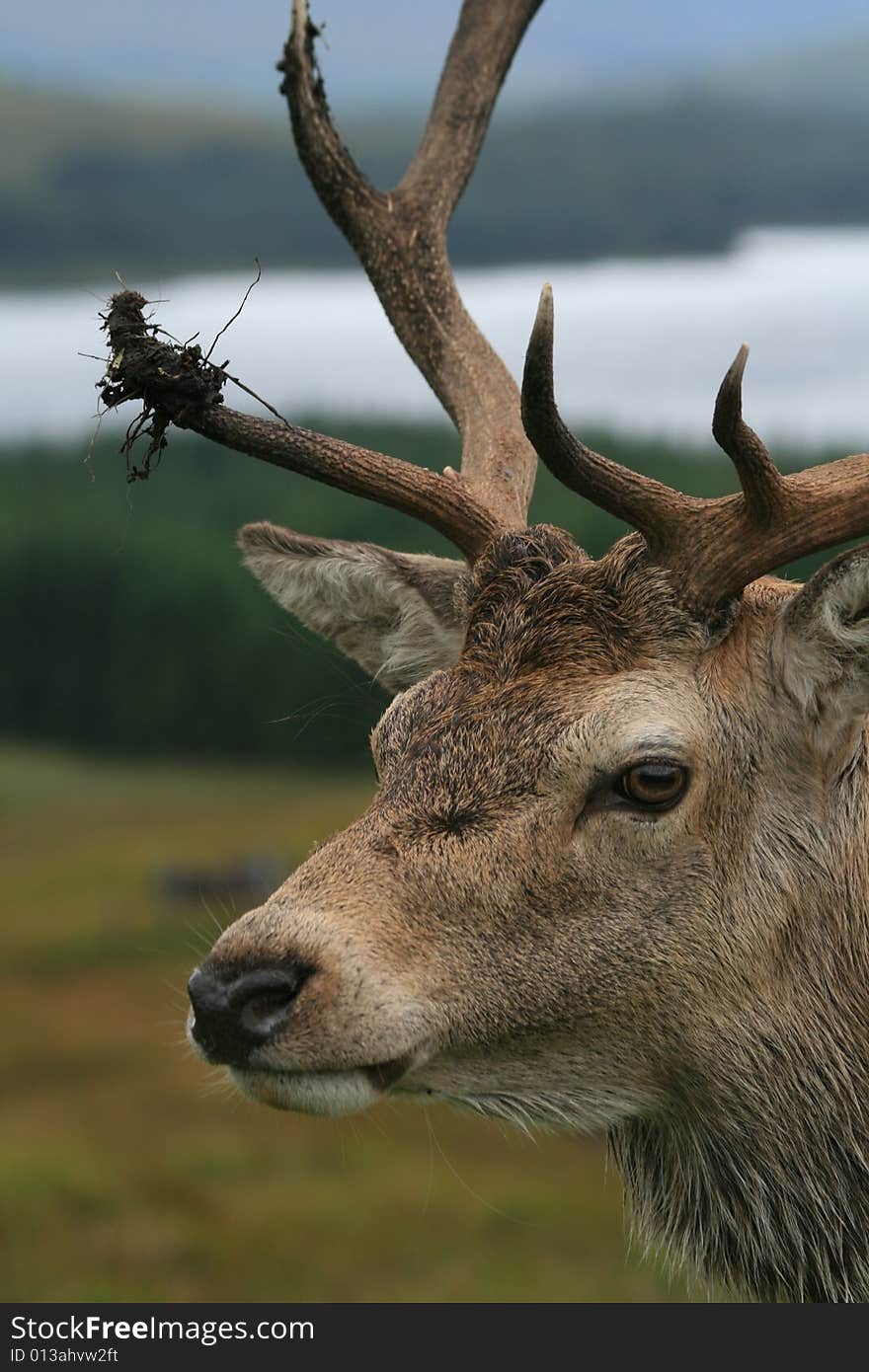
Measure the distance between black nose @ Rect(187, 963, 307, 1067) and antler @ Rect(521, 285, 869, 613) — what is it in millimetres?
1726

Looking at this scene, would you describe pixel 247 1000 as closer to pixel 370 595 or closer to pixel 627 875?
pixel 627 875

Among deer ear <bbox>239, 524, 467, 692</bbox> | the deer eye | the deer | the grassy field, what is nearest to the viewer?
the deer

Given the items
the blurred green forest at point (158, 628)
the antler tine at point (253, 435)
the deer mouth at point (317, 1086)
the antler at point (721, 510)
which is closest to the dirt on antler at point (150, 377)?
the antler tine at point (253, 435)

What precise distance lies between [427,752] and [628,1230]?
2.05m

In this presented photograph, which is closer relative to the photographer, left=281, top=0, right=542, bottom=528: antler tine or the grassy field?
left=281, top=0, right=542, bottom=528: antler tine

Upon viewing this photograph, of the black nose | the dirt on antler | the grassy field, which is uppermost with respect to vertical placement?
the dirt on antler

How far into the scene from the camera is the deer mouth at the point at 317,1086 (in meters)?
4.24

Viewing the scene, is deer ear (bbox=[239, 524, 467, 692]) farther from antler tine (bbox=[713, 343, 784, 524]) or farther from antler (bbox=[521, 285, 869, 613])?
antler tine (bbox=[713, 343, 784, 524])

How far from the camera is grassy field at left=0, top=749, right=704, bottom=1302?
24328 millimetres

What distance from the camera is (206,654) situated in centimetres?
10669

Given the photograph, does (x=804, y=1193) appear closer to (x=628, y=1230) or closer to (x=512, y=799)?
(x=628, y=1230)

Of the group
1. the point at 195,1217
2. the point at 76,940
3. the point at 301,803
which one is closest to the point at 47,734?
the point at 301,803

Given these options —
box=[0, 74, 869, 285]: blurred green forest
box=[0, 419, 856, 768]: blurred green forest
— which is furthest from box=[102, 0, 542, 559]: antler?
box=[0, 74, 869, 285]: blurred green forest

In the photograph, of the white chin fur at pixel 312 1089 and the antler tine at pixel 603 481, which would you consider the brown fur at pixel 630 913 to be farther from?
the antler tine at pixel 603 481
